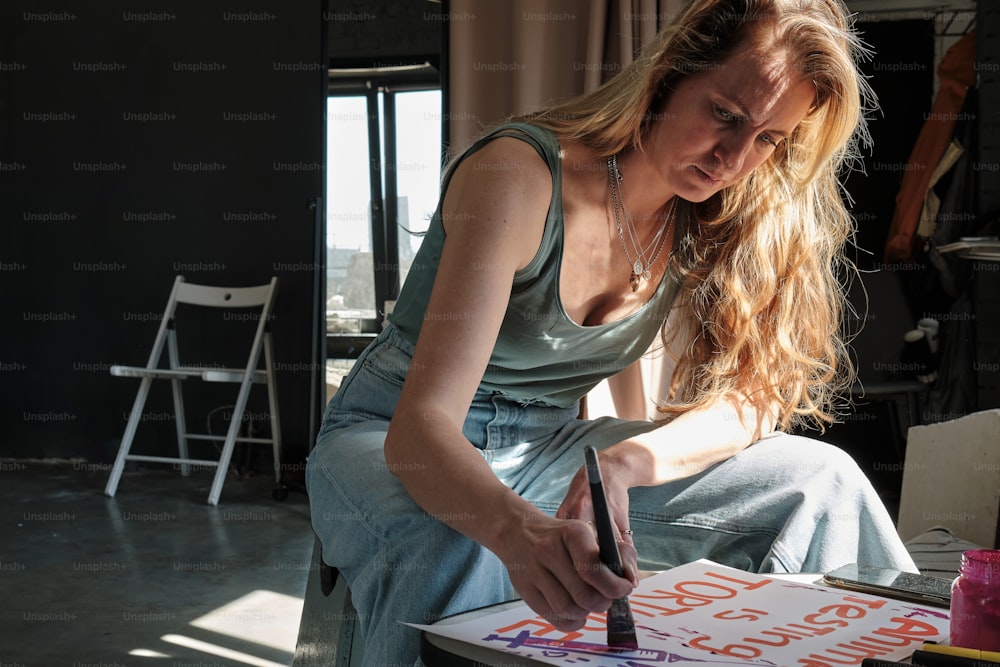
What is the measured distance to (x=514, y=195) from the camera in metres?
1.03

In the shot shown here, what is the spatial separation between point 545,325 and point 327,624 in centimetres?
48

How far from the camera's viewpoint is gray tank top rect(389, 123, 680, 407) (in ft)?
3.68

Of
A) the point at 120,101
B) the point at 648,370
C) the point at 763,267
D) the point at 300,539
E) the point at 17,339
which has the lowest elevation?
the point at 300,539

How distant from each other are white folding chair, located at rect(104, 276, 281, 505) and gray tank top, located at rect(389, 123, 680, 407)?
284cm

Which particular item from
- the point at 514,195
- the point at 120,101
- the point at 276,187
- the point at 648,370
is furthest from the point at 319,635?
the point at 120,101

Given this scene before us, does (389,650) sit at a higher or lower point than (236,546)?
Answer: higher

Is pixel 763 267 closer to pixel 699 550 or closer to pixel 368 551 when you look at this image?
pixel 699 550

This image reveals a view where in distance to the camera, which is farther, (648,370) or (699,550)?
(648,370)

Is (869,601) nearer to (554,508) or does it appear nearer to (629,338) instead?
(554,508)

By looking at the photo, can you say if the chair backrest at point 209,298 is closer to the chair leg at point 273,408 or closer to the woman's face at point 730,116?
the chair leg at point 273,408

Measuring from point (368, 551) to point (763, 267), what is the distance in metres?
0.70

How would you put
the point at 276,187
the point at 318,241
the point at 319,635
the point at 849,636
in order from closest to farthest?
the point at 849,636
the point at 319,635
the point at 318,241
the point at 276,187

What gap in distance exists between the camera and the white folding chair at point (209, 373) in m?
3.93

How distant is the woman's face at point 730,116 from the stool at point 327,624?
0.66 metres
